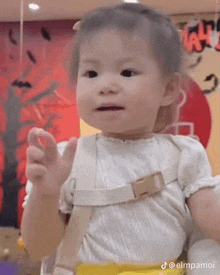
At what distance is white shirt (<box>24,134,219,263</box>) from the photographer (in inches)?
15.2

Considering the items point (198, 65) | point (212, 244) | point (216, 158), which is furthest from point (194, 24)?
point (212, 244)

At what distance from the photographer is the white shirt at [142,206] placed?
1.27ft

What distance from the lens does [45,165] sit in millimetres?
354

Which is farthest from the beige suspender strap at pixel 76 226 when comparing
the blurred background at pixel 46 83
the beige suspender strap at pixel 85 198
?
the blurred background at pixel 46 83

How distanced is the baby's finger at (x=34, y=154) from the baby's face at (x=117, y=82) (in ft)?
0.31

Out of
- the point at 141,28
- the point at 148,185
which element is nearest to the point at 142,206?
the point at 148,185

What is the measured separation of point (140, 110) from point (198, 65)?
200mm

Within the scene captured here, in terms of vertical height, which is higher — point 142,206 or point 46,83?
point 46,83

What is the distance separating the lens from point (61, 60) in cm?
51

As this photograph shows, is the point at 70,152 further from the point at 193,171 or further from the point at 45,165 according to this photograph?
the point at 193,171

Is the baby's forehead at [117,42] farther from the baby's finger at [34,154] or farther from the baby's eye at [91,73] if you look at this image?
the baby's finger at [34,154]

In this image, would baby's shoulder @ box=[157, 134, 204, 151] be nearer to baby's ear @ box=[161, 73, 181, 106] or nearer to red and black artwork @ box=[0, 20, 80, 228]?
baby's ear @ box=[161, 73, 181, 106]

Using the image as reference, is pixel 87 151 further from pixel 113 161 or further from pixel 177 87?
pixel 177 87

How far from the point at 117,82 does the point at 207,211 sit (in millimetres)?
203
